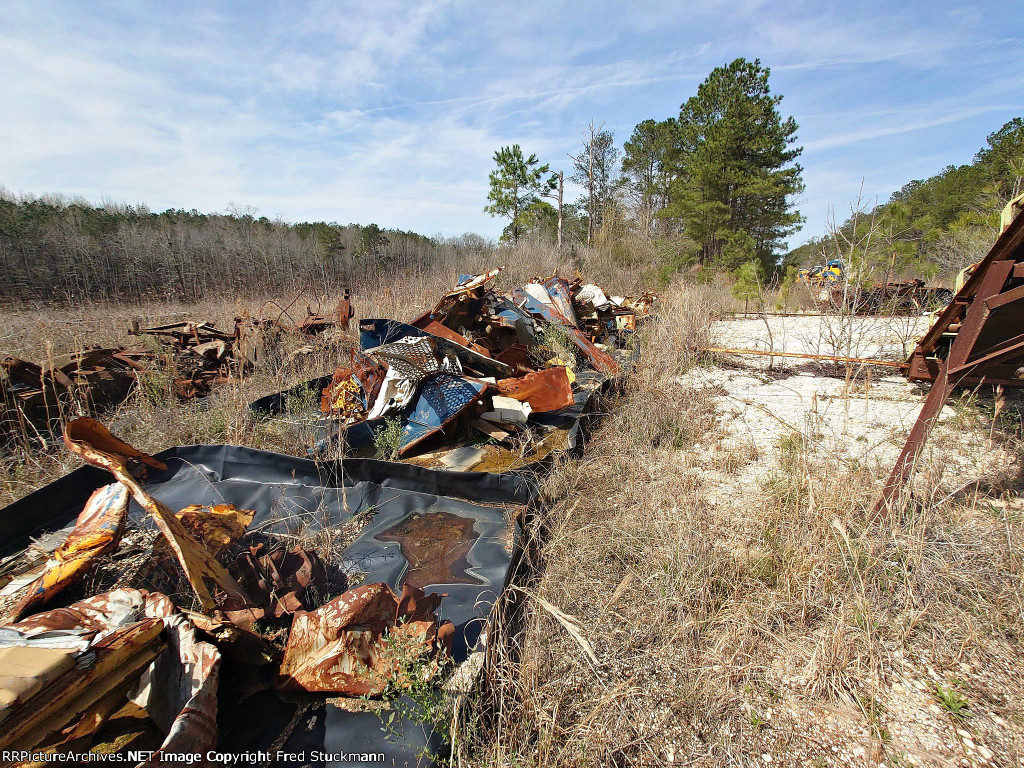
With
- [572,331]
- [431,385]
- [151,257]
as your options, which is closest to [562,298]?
[572,331]

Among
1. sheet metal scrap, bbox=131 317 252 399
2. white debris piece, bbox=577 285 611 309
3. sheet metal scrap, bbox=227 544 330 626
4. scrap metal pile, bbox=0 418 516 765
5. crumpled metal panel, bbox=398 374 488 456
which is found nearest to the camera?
scrap metal pile, bbox=0 418 516 765

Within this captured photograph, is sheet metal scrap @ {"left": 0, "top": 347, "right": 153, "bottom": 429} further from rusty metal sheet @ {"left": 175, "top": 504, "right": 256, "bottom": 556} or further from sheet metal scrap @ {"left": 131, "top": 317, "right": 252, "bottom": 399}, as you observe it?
rusty metal sheet @ {"left": 175, "top": 504, "right": 256, "bottom": 556}

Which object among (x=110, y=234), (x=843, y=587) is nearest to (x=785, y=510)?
(x=843, y=587)

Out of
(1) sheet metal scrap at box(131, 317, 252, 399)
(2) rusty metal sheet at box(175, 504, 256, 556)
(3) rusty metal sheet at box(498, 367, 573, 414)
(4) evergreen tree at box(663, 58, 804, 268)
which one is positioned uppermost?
(4) evergreen tree at box(663, 58, 804, 268)

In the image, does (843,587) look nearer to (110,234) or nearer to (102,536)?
(102,536)

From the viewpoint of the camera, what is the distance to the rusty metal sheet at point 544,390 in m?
4.17

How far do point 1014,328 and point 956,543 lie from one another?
1.59m

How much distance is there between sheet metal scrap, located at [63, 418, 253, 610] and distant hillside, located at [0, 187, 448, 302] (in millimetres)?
11107

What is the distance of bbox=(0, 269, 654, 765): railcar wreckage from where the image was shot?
1354 millimetres

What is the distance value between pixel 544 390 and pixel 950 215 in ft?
105

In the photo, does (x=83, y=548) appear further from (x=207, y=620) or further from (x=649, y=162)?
(x=649, y=162)

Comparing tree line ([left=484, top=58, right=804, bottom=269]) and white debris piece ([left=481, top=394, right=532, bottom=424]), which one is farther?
tree line ([left=484, top=58, right=804, bottom=269])

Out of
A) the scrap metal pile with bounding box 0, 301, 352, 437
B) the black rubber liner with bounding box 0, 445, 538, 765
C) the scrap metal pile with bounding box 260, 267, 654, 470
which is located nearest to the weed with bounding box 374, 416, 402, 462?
the scrap metal pile with bounding box 260, 267, 654, 470

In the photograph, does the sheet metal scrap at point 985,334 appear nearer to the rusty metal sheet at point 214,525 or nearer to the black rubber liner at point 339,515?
the black rubber liner at point 339,515
